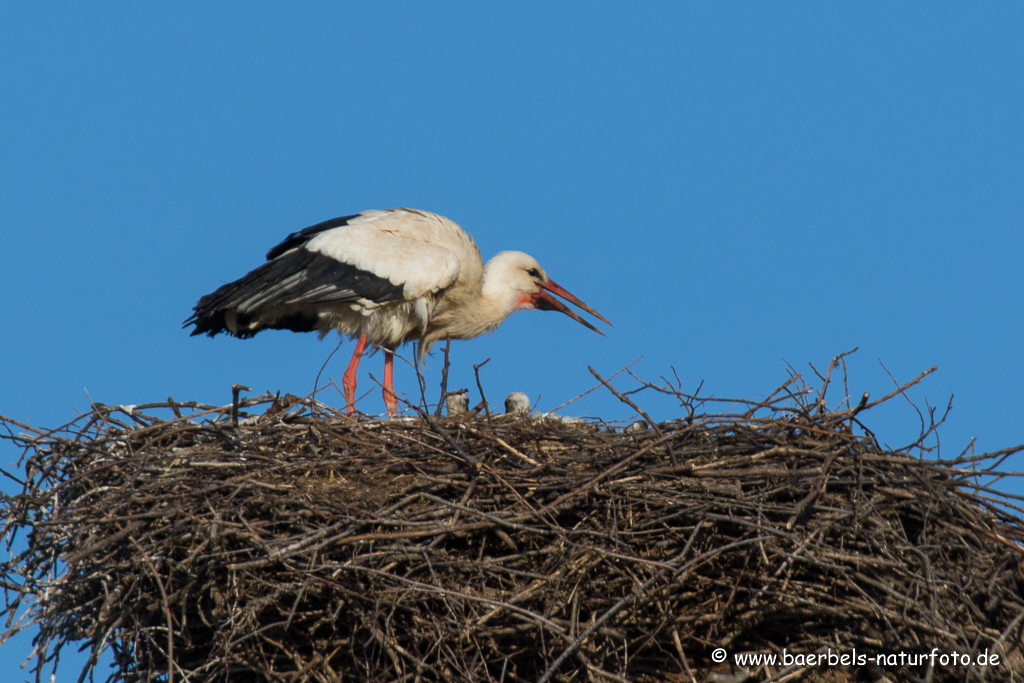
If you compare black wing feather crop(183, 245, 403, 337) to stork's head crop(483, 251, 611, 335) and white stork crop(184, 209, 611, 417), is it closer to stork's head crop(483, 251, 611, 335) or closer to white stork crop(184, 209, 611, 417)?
white stork crop(184, 209, 611, 417)

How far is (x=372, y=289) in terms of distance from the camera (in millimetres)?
6855

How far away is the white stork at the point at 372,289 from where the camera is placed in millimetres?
6742

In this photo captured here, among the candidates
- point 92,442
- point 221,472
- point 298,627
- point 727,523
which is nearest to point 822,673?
point 727,523

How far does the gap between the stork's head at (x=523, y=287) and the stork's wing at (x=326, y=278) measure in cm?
65

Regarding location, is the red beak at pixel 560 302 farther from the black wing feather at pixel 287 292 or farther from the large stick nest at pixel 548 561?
the large stick nest at pixel 548 561

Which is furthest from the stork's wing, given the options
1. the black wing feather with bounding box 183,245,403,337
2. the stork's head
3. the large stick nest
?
the large stick nest

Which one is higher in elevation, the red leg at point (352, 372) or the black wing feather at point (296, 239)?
the black wing feather at point (296, 239)

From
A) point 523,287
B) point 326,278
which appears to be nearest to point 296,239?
point 326,278

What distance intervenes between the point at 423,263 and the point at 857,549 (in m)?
3.37

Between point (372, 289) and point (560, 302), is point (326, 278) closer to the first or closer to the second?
point (372, 289)

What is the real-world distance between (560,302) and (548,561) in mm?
3807

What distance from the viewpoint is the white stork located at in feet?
22.1

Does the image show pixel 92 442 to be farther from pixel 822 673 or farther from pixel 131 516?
pixel 822 673

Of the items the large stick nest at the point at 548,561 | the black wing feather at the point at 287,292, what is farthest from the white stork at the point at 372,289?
the large stick nest at the point at 548,561
